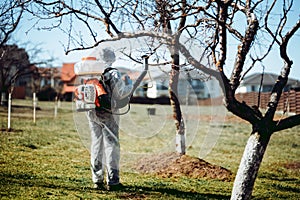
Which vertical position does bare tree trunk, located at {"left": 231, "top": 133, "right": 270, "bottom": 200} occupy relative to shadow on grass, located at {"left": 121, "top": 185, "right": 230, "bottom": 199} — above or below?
above

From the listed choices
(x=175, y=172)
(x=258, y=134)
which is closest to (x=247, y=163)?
(x=258, y=134)

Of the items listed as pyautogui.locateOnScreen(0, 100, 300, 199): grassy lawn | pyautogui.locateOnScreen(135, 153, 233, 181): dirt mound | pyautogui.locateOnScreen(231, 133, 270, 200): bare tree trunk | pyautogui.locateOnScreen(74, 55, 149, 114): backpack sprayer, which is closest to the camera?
pyautogui.locateOnScreen(231, 133, 270, 200): bare tree trunk

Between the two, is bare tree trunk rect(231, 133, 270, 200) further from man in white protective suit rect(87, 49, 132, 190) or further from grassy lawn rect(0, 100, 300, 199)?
man in white protective suit rect(87, 49, 132, 190)

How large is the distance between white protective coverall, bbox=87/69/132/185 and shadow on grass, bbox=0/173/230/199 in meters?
0.26

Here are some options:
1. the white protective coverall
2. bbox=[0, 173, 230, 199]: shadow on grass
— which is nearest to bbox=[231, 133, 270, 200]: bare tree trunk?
bbox=[0, 173, 230, 199]: shadow on grass

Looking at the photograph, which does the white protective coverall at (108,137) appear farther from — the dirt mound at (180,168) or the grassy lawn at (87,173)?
the dirt mound at (180,168)

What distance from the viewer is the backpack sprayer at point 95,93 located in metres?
6.10

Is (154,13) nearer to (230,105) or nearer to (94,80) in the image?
(94,80)

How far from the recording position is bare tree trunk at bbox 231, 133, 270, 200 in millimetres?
5211

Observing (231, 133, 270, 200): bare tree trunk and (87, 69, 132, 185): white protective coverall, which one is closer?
(231, 133, 270, 200): bare tree trunk

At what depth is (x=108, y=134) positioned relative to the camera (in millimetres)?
6133

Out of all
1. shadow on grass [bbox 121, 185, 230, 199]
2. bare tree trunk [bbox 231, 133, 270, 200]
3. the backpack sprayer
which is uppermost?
the backpack sprayer

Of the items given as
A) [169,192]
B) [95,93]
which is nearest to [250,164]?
[169,192]

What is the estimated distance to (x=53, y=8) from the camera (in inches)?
249
